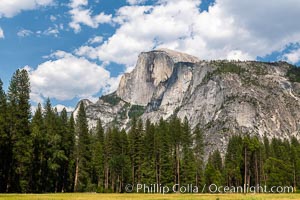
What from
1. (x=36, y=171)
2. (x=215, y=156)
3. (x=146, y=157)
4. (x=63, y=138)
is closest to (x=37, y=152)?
(x=36, y=171)

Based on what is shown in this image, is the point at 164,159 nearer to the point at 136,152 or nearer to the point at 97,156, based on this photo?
the point at 136,152

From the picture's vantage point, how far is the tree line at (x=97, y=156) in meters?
53.3

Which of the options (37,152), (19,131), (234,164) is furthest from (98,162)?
(234,164)

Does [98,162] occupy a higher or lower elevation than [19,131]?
lower

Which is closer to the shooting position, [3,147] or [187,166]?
[3,147]

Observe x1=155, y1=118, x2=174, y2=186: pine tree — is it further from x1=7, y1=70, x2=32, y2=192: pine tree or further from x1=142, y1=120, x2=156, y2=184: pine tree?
x1=7, y1=70, x2=32, y2=192: pine tree

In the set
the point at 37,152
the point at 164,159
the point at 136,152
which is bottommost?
the point at 164,159

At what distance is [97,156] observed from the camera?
8431cm

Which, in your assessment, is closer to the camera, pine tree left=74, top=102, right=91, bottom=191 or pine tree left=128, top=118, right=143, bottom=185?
pine tree left=74, top=102, right=91, bottom=191

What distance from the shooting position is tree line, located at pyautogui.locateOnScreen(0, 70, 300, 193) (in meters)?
53.3

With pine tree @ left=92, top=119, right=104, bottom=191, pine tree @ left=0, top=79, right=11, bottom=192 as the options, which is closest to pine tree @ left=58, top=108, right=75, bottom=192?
pine tree @ left=92, top=119, right=104, bottom=191

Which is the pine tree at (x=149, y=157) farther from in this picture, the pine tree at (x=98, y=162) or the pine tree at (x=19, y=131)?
the pine tree at (x=19, y=131)

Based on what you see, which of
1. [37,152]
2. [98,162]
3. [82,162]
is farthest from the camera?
[98,162]

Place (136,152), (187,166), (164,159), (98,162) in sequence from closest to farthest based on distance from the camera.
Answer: (164,159) < (136,152) < (187,166) < (98,162)
